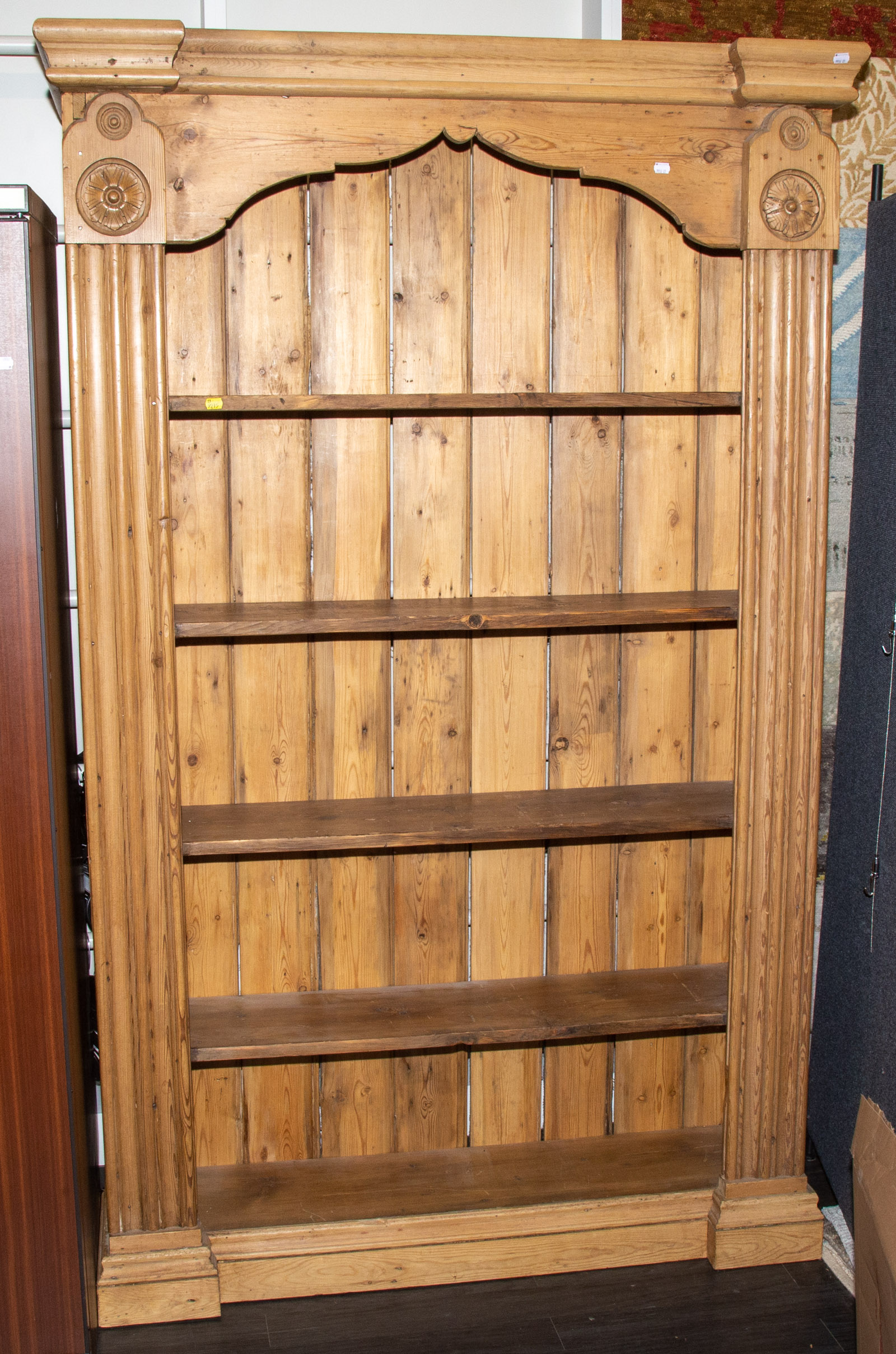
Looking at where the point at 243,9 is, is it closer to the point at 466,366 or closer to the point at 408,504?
the point at 466,366

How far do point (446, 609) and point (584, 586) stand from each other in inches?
15.9

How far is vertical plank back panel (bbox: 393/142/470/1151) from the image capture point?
8.05 ft

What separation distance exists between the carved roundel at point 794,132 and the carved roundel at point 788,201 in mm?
48

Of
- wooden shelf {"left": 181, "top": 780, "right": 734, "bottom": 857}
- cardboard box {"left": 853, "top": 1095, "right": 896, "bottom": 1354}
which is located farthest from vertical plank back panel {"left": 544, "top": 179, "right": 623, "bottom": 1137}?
cardboard box {"left": 853, "top": 1095, "right": 896, "bottom": 1354}

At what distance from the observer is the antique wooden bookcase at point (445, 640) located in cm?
212

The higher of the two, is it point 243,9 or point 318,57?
point 243,9

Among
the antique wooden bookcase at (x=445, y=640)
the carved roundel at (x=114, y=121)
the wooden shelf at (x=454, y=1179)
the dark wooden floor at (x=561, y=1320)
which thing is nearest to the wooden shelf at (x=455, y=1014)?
the antique wooden bookcase at (x=445, y=640)

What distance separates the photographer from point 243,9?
8.14 ft

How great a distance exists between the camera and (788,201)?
2.20 meters

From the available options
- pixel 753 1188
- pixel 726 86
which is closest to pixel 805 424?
pixel 726 86

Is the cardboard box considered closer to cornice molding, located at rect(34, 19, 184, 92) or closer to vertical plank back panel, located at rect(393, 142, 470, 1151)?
vertical plank back panel, located at rect(393, 142, 470, 1151)

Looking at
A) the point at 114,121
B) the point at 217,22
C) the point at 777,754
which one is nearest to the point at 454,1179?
the point at 777,754

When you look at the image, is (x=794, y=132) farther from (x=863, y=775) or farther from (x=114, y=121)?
(x=863, y=775)

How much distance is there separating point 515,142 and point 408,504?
733mm
